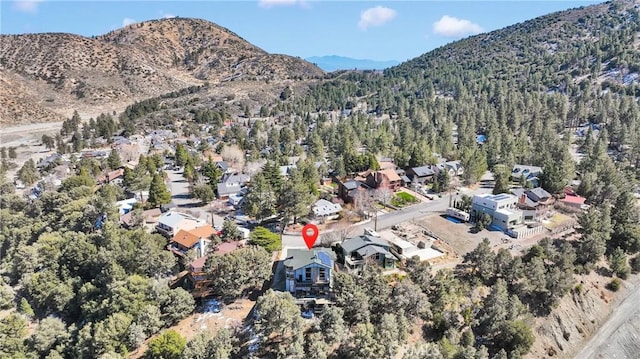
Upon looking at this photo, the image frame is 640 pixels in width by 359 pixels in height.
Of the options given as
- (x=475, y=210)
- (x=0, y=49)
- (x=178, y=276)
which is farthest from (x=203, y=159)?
(x=0, y=49)

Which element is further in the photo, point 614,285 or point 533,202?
point 533,202

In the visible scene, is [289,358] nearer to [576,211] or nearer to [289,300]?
[289,300]

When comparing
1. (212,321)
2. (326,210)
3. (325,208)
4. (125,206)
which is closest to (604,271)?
(326,210)

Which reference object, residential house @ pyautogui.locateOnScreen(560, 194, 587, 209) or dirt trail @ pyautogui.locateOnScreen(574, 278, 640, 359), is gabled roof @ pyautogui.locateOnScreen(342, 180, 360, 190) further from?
dirt trail @ pyautogui.locateOnScreen(574, 278, 640, 359)

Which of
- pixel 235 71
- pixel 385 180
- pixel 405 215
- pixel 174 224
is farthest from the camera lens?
pixel 235 71

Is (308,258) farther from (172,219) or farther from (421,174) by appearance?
(421,174)

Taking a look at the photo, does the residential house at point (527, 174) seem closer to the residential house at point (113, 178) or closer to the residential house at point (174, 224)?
the residential house at point (174, 224)
